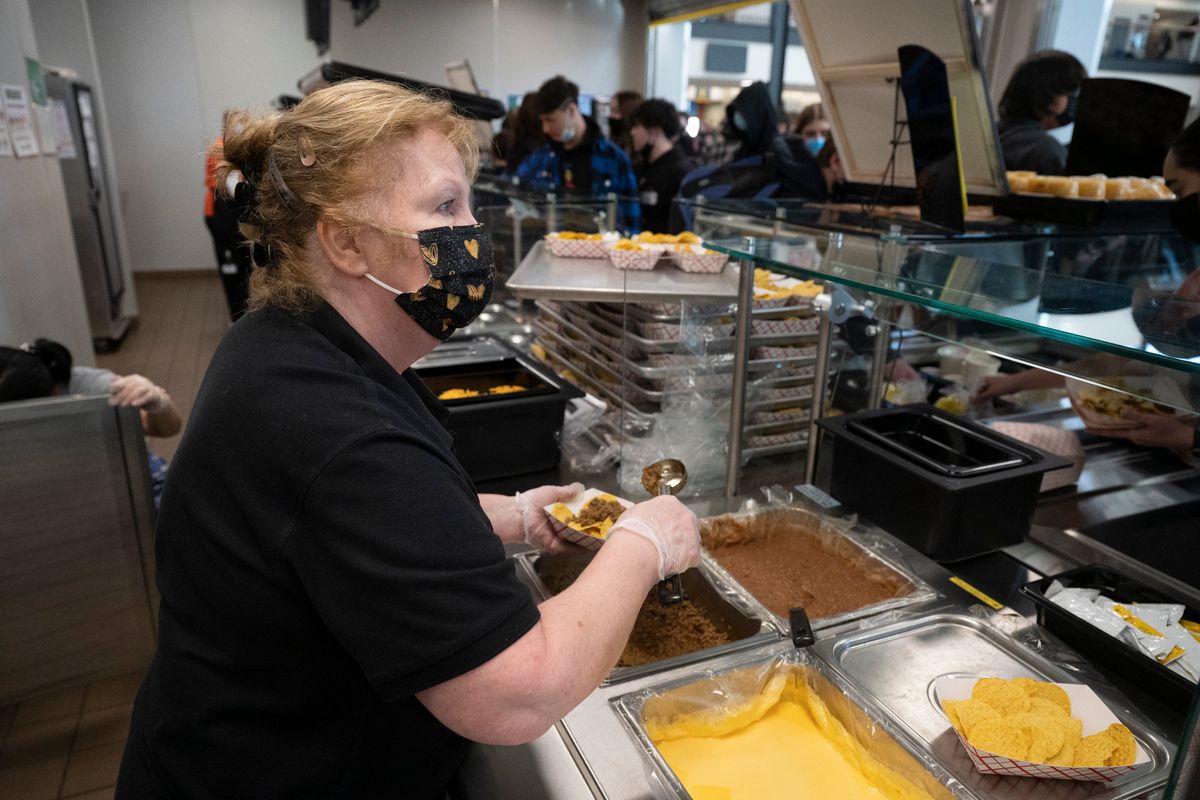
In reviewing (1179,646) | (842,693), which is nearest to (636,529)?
(842,693)

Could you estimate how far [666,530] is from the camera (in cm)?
105

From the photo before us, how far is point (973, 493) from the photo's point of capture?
4.68 feet

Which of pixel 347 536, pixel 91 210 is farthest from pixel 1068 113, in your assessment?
pixel 91 210

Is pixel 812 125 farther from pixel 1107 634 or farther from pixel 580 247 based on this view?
pixel 1107 634

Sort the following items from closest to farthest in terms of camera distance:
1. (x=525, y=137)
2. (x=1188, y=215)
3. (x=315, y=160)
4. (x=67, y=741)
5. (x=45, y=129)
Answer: (x=315, y=160) < (x=1188, y=215) < (x=67, y=741) < (x=45, y=129) < (x=525, y=137)

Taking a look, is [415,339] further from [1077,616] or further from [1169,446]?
[1169,446]

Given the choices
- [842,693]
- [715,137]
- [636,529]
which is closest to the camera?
[636,529]

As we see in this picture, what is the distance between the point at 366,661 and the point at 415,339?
0.42 meters

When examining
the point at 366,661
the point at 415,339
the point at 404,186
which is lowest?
the point at 366,661

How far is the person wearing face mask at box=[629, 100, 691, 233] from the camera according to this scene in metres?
5.01

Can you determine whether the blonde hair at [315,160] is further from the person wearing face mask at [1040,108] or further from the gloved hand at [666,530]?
the person wearing face mask at [1040,108]

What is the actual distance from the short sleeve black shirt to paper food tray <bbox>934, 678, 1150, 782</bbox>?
0.65m

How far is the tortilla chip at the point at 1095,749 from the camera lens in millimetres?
979

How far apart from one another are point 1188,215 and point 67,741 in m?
3.45
